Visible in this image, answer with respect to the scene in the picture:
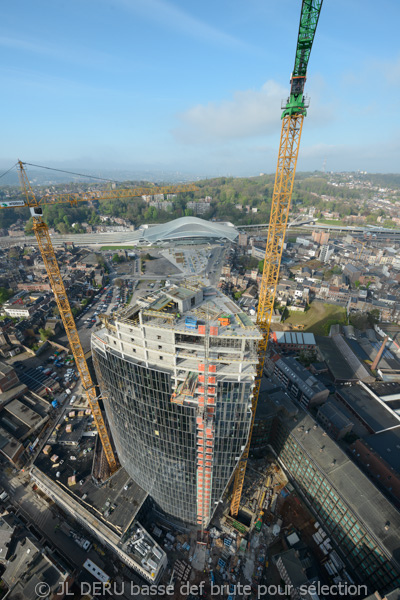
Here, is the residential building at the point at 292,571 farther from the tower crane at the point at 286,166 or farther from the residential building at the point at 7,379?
the residential building at the point at 7,379

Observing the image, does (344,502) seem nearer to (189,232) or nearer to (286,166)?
(286,166)

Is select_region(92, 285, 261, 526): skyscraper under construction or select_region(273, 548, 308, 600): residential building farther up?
select_region(92, 285, 261, 526): skyscraper under construction

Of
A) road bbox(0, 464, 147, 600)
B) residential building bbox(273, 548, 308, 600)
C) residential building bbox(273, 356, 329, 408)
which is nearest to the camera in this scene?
residential building bbox(273, 548, 308, 600)

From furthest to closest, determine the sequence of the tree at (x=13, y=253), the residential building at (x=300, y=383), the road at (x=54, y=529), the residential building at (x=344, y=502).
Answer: the tree at (x=13, y=253) → the residential building at (x=300, y=383) → the road at (x=54, y=529) → the residential building at (x=344, y=502)

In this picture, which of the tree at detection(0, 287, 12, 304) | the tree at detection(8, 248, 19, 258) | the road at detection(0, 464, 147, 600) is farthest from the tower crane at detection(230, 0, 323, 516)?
the tree at detection(8, 248, 19, 258)

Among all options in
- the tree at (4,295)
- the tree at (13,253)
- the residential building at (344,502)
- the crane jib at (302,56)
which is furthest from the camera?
the tree at (13,253)

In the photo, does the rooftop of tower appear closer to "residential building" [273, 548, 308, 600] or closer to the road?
"residential building" [273, 548, 308, 600]

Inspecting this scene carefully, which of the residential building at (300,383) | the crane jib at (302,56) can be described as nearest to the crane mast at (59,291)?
the crane jib at (302,56)

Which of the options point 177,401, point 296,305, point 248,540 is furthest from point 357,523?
point 296,305
